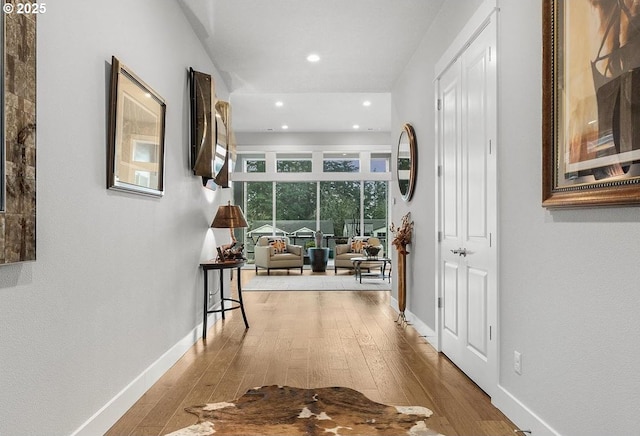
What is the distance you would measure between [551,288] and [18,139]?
92.1 inches

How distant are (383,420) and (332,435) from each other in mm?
341

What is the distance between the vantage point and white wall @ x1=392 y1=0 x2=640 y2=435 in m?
1.64

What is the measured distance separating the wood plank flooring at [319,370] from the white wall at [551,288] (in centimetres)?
37

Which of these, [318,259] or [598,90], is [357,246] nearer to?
[318,259]

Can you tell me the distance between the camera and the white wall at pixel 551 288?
5.38 ft

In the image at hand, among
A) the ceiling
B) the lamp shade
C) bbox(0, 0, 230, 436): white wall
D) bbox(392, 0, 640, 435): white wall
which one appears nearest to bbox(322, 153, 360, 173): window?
the ceiling

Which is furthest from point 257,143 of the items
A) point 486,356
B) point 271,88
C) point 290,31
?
point 486,356

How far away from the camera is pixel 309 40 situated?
4.56 metres

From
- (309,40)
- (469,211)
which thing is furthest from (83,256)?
(309,40)

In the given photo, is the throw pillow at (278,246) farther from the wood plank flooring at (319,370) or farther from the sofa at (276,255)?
the wood plank flooring at (319,370)

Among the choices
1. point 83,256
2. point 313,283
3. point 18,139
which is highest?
point 18,139

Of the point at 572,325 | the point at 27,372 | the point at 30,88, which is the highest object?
the point at 30,88

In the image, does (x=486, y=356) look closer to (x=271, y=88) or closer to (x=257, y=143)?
(x=271, y=88)

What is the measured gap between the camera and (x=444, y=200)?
3826 millimetres
